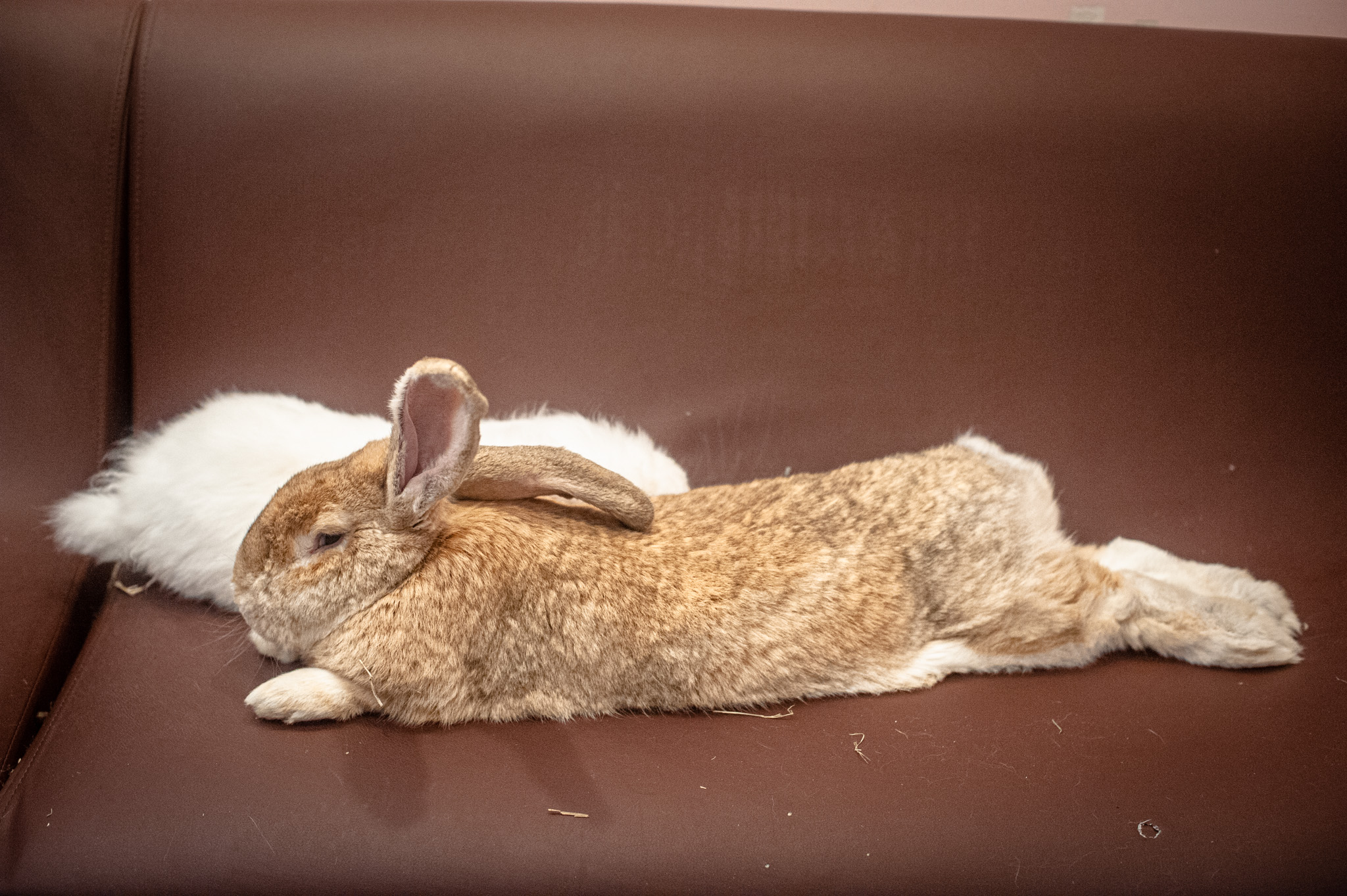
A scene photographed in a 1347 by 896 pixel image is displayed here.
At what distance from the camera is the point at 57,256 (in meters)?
2.40

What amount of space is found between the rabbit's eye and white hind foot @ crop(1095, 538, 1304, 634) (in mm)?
1724

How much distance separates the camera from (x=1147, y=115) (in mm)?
2549

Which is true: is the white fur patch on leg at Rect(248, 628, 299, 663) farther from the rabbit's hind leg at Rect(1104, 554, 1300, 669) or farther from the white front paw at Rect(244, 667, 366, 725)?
the rabbit's hind leg at Rect(1104, 554, 1300, 669)

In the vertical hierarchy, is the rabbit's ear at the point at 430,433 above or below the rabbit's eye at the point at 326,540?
above

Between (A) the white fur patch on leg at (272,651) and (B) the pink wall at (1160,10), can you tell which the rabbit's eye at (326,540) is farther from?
(B) the pink wall at (1160,10)

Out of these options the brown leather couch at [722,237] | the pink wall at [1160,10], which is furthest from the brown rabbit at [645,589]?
the pink wall at [1160,10]

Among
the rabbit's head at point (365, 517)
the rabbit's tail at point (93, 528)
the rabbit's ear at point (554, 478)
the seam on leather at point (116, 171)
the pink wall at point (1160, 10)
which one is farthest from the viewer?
the pink wall at point (1160, 10)

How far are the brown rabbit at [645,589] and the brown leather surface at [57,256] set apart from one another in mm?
802

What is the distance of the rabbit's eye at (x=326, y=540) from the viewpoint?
6.01 ft

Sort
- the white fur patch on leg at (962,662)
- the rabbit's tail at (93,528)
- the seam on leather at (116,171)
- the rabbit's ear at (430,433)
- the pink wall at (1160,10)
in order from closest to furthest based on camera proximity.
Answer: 1. the rabbit's ear at (430,433)
2. the white fur patch on leg at (962,662)
3. the rabbit's tail at (93,528)
4. the seam on leather at (116,171)
5. the pink wall at (1160,10)

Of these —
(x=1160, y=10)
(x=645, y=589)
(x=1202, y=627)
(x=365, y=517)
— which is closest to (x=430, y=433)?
(x=365, y=517)

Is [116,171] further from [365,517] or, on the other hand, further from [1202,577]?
[1202,577]

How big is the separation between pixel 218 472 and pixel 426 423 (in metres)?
→ 0.71

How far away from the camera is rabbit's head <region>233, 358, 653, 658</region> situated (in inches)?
69.1
